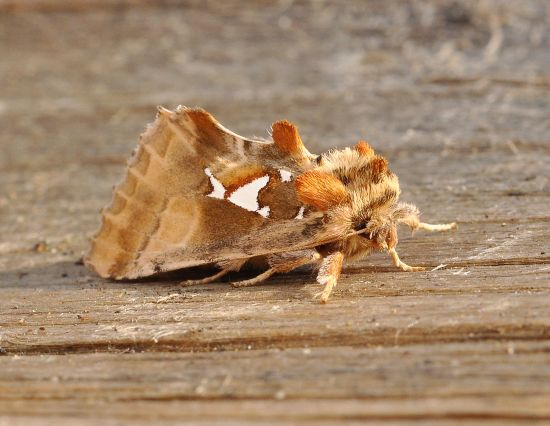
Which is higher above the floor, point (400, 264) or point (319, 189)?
point (319, 189)

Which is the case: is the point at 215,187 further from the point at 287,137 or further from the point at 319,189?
the point at 319,189

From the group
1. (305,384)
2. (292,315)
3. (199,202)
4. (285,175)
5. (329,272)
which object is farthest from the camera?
(199,202)

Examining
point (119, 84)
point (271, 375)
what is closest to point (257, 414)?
point (271, 375)

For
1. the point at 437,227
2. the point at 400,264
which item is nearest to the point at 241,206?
the point at 400,264

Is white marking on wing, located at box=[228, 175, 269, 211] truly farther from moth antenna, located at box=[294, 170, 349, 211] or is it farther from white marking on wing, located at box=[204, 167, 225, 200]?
moth antenna, located at box=[294, 170, 349, 211]

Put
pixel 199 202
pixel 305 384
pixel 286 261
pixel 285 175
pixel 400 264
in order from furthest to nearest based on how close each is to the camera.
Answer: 1. pixel 199 202
2. pixel 285 175
3. pixel 286 261
4. pixel 400 264
5. pixel 305 384

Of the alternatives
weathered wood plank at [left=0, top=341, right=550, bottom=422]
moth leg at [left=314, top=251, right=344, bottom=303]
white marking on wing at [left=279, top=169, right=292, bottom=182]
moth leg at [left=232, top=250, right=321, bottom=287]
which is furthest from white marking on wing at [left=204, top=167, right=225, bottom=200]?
weathered wood plank at [left=0, top=341, right=550, bottom=422]

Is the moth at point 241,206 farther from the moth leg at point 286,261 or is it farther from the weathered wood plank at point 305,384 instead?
the weathered wood plank at point 305,384

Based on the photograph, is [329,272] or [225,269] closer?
[329,272]

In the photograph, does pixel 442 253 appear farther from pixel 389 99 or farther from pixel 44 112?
pixel 44 112
